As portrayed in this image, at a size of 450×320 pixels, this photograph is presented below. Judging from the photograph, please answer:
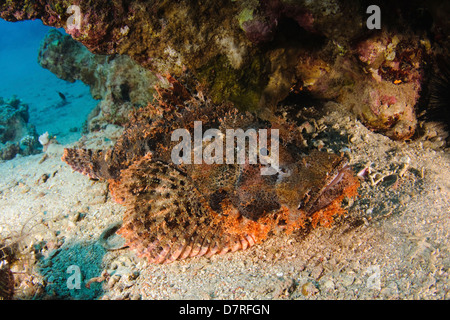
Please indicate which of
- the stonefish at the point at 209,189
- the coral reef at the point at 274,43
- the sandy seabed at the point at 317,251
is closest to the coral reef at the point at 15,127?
the sandy seabed at the point at 317,251

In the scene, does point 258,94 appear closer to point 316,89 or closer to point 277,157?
point 316,89

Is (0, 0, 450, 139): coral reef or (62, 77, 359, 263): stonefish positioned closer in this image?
(62, 77, 359, 263): stonefish

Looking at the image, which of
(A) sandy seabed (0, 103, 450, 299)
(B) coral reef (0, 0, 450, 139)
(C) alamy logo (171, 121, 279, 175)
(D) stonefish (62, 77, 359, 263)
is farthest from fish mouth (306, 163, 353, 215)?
(B) coral reef (0, 0, 450, 139)

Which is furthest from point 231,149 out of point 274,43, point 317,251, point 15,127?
point 15,127

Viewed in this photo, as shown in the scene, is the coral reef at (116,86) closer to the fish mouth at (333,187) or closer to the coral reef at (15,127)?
the coral reef at (15,127)

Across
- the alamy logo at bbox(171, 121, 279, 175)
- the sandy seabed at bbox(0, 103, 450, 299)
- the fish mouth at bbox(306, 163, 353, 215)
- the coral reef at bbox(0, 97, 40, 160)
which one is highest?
the coral reef at bbox(0, 97, 40, 160)

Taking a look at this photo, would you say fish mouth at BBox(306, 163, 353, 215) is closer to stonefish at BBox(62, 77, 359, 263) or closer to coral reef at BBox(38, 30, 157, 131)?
stonefish at BBox(62, 77, 359, 263)

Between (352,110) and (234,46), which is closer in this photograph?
(234,46)
